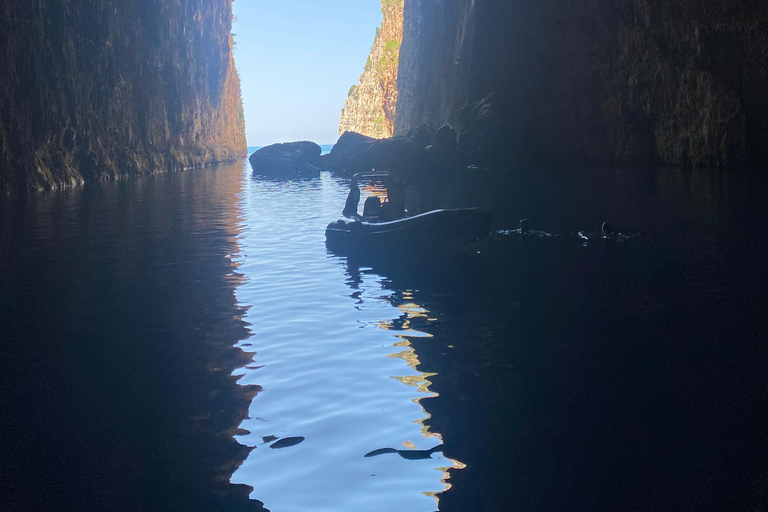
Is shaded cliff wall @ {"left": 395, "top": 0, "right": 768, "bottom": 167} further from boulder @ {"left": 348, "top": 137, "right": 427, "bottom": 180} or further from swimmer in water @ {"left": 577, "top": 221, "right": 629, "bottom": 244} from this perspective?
swimmer in water @ {"left": 577, "top": 221, "right": 629, "bottom": 244}

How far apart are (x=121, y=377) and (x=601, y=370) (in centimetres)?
458

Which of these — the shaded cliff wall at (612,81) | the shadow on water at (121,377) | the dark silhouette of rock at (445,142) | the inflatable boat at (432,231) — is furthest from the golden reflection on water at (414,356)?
the dark silhouette of rock at (445,142)

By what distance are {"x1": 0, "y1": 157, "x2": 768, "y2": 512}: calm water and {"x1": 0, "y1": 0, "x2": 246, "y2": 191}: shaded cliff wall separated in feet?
61.7

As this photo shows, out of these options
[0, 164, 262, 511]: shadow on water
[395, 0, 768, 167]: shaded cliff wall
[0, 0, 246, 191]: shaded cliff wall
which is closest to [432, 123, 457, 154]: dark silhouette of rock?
[395, 0, 768, 167]: shaded cliff wall

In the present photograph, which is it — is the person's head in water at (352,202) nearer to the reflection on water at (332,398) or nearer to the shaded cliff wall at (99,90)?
the reflection on water at (332,398)

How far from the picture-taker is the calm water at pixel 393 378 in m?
4.75

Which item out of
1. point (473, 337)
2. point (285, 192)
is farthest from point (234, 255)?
point (285, 192)

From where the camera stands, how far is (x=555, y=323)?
29.1 ft

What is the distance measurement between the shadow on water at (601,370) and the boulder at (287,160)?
4470 centimetres

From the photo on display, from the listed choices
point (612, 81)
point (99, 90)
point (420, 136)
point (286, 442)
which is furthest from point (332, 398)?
point (420, 136)

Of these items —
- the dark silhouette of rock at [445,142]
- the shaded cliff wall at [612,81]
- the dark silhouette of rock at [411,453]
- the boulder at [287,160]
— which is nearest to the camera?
the dark silhouette of rock at [411,453]

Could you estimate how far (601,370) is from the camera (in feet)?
22.8

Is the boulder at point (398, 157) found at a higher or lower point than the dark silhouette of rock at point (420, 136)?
lower

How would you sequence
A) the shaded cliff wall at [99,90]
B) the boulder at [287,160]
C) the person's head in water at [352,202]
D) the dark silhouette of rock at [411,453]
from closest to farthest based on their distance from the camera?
the dark silhouette of rock at [411,453] → the person's head in water at [352,202] → the shaded cliff wall at [99,90] → the boulder at [287,160]
